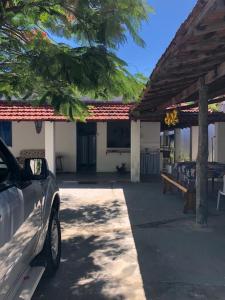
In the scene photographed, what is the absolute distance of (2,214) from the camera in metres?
2.75

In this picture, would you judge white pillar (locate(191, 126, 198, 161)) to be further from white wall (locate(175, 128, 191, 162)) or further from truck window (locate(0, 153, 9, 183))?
truck window (locate(0, 153, 9, 183))

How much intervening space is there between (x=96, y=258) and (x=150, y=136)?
38.7ft

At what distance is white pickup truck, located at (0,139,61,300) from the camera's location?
290 centimetres

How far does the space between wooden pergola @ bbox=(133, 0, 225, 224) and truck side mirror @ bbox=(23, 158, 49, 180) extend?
1.99 m

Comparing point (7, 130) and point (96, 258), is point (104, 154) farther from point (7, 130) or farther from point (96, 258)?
point (96, 258)

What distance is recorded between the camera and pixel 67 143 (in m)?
17.7

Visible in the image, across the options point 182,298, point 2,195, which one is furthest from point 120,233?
point 2,195

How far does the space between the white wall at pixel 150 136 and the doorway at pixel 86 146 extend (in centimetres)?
242

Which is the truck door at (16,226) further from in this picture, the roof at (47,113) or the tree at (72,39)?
the roof at (47,113)

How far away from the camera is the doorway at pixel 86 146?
1830 centimetres

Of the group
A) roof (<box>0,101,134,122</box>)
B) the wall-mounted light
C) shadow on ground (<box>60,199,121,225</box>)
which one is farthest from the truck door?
the wall-mounted light

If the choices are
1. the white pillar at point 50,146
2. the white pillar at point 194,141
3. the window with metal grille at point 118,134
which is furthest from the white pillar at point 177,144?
the white pillar at point 50,146

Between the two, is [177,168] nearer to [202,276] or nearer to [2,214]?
[202,276]

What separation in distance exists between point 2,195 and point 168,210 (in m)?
6.62
